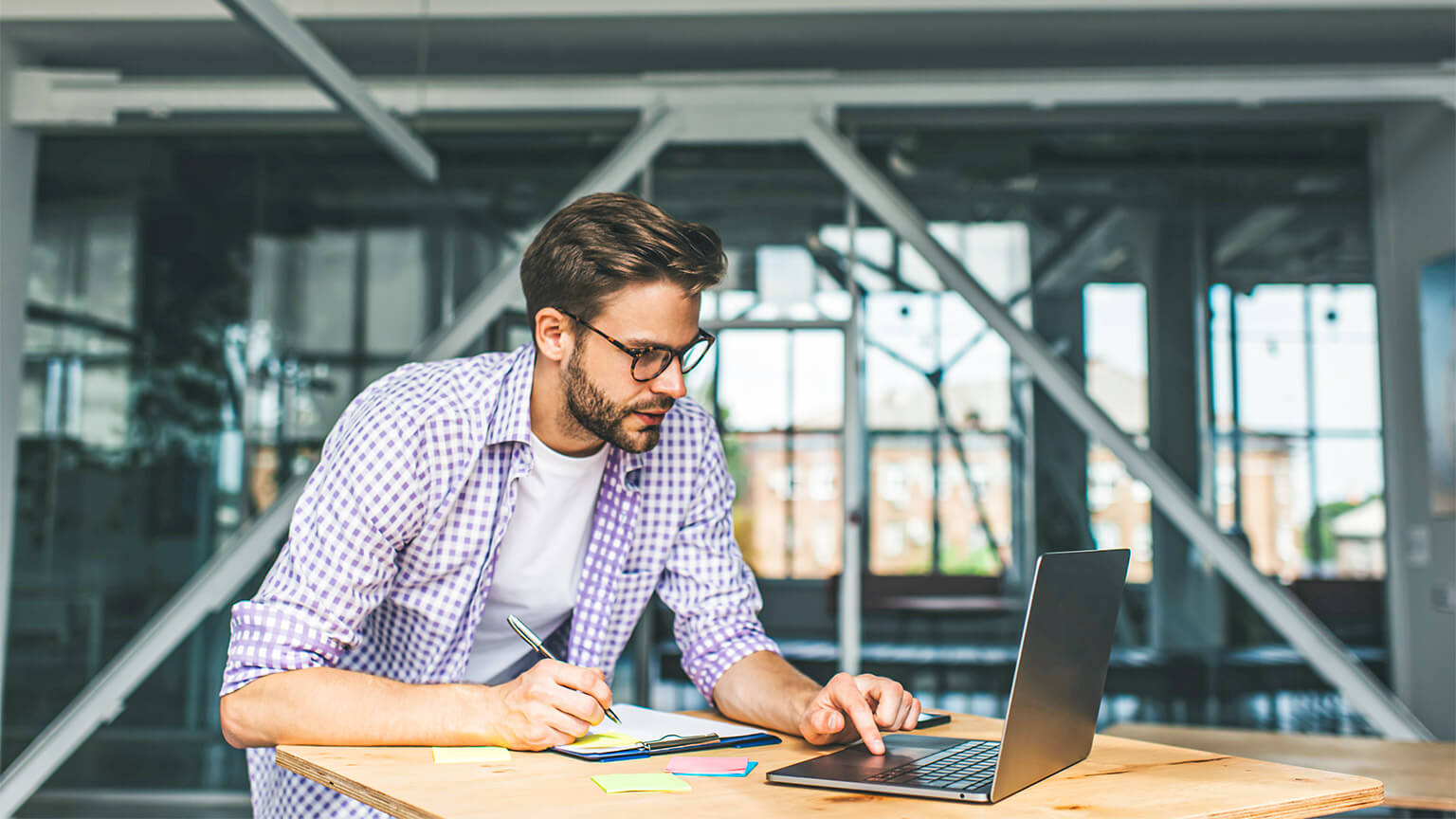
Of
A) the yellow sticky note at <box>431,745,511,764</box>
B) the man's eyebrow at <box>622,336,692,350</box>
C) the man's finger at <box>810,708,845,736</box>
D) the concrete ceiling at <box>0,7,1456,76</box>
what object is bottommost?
the yellow sticky note at <box>431,745,511,764</box>

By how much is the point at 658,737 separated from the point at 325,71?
8.28 ft

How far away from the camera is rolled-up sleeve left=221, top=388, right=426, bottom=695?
1381 mm

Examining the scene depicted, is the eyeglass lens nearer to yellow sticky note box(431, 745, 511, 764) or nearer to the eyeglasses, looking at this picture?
the eyeglasses

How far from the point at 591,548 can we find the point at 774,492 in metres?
3.54

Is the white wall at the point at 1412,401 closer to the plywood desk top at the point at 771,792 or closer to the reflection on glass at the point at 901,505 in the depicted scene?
the reflection on glass at the point at 901,505

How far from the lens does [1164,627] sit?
522 centimetres

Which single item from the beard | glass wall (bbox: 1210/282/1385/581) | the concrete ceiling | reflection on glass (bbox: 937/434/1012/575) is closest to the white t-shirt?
the beard

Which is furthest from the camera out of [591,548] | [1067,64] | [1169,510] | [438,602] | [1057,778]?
[1067,64]

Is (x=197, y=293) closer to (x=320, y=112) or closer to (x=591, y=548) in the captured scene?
(x=320, y=112)

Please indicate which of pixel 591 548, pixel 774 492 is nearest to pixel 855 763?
pixel 591 548

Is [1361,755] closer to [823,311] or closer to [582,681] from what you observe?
[582,681]

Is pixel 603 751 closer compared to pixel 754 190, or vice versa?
pixel 603 751

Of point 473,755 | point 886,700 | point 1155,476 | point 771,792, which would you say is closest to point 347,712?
point 473,755

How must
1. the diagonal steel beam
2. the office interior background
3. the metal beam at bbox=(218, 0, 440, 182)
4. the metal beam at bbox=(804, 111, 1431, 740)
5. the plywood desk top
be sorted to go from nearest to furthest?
the plywood desk top
the metal beam at bbox=(218, 0, 440, 182)
the diagonal steel beam
the metal beam at bbox=(804, 111, 1431, 740)
the office interior background
